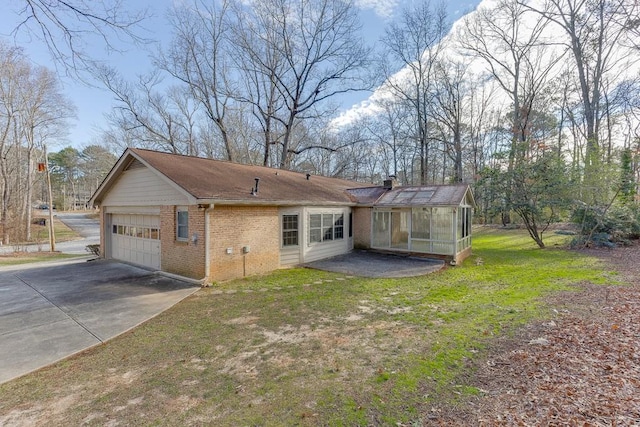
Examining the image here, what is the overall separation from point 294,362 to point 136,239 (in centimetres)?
977

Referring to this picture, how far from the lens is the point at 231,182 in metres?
10.4

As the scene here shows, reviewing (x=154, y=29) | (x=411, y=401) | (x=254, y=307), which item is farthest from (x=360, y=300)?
(x=154, y=29)

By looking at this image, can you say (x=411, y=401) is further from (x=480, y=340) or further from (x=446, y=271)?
(x=446, y=271)

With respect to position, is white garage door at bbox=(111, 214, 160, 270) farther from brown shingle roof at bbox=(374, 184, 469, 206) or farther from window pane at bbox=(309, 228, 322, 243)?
brown shingle roof at bbox=(374, 184, 469, 206)

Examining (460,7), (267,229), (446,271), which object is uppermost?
(460,7)

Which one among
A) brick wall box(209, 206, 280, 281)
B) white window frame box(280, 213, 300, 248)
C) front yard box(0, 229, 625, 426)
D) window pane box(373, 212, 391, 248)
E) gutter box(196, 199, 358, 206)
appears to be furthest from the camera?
window pane box(373, 212, 391, 248)

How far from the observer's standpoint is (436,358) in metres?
4.42

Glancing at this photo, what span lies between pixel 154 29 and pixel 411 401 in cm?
652

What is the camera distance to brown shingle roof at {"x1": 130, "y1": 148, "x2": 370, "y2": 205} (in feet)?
29.5

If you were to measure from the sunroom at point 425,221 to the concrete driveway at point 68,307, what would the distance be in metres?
8.78

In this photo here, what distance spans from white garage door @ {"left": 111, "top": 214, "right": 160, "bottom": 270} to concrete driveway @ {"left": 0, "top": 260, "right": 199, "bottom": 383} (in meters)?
0.56

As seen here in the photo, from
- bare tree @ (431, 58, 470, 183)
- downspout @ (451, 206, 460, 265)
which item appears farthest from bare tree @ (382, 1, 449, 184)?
downspout @ (451, 206, 460, 265)

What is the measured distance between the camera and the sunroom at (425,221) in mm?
12555

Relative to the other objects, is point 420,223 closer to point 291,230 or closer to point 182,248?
point 291,230
